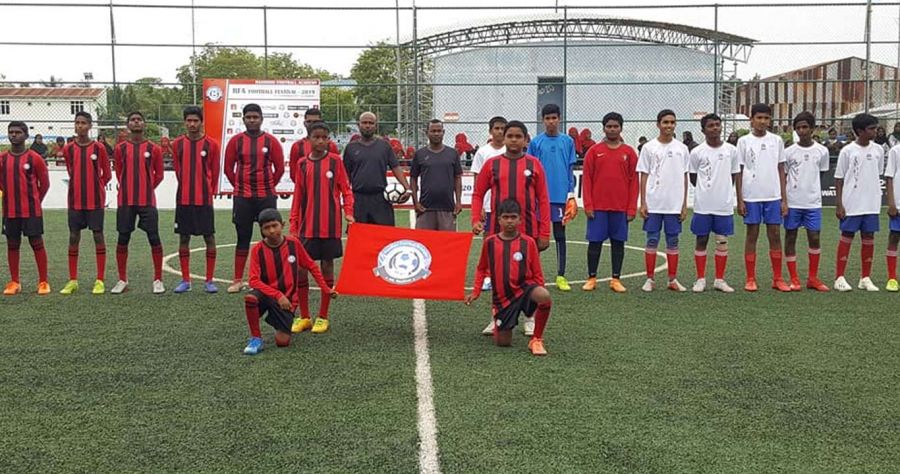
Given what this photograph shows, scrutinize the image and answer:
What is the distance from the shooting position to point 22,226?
10094 mm

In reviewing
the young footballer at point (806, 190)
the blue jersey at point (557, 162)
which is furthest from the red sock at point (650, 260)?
the young footballer at point (806, 190)

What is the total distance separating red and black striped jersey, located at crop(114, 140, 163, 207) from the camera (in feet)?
33.0

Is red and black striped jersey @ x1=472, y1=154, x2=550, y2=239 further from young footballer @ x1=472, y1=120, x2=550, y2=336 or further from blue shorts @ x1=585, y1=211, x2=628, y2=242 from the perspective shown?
blue shorts @ x1=585, y1=211, x2=628, y2=242

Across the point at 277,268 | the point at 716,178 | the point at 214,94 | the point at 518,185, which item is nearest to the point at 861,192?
the point at 716,178

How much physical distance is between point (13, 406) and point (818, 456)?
479 cm

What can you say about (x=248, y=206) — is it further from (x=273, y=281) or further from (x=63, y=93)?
(x=63, y=93)

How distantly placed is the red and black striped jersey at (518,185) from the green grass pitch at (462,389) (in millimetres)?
1084

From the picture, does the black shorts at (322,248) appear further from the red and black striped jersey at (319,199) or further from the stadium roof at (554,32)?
the stadium roof at (554,32)

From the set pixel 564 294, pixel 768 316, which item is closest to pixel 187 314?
pixel 564 294

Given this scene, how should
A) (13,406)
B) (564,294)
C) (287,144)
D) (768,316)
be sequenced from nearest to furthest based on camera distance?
1. (13,406)
2. (768,316)
3. (564,294)
4. (287,144)

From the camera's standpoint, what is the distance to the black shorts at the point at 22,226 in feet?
32.9

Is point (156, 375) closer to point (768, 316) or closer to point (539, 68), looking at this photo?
point (768, 316)

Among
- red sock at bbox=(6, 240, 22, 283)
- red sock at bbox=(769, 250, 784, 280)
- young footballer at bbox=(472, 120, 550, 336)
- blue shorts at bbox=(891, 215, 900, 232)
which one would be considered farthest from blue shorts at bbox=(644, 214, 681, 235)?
red sock at bbox=(6, 240, 22, 283)

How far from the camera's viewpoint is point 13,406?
569cm
